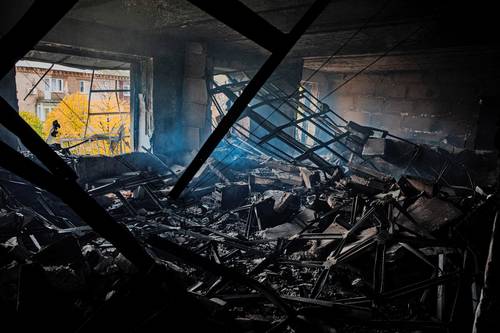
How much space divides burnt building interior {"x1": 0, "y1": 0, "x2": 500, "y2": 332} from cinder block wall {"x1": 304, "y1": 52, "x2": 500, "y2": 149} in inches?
4.5

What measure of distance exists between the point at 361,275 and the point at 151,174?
5.22m

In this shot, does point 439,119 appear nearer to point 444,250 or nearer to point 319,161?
point 319,161

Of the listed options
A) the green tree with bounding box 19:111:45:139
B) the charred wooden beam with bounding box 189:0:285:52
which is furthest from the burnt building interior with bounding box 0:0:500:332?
the green tree with bounding box 19:111:45:139

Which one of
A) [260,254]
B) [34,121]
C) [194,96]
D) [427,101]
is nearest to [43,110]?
[34,121]

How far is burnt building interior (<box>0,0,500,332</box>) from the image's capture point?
2.01 m

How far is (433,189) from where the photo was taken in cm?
478

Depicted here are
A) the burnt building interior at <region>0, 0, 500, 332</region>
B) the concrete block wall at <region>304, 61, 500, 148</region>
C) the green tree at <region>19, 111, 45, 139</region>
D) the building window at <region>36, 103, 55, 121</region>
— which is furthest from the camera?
the building window at <region>36, 103, 55, 121</region>

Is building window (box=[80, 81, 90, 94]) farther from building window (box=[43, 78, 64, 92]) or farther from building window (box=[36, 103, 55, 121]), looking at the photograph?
building window (box=[36, 103, 55, 121])

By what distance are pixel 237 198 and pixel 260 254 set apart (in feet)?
7.54

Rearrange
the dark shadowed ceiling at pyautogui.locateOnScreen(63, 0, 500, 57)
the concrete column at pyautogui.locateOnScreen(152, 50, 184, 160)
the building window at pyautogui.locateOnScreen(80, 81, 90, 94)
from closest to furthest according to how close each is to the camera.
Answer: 1. the dark shadowed ceiling at pyautogui.locateOnScreen(63, 0, 500, 57)
2. the concrete column at pyautogui.locateOnScreen(152, 50, 184, 160)
3. the building window at pyautogui.locateOnScreen(80, 81, 90, 94)

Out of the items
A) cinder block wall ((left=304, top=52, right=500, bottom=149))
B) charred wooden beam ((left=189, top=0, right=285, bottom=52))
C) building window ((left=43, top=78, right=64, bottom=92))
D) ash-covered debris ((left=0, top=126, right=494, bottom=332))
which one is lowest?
ash-covered debris ((left=0, top=126, right=494, bottom=332))

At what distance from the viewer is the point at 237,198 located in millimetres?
6621

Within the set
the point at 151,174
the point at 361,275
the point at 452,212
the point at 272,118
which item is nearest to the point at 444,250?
the point at 452,212

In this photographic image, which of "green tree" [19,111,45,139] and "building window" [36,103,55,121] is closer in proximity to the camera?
"green tree" [19,111,45,139]
